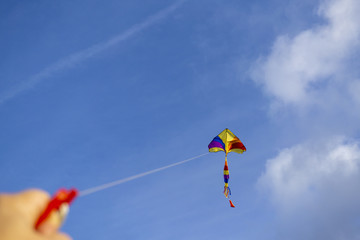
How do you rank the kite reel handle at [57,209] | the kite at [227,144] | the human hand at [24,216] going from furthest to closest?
the kite at [227,144]
the kite reel handle at [57,209]
the human hand at [24,216]

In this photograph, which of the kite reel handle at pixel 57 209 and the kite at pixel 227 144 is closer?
the kite reel handle at pixel 57 209

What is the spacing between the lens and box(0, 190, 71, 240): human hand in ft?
15.5

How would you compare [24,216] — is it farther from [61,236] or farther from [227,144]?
[227,144]

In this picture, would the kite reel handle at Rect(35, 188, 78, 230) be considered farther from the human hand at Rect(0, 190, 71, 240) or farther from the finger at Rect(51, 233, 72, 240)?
the finger at Rect(51, 233, 72, 240)

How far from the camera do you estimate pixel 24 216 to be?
5023mm

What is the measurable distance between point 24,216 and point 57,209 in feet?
1.68

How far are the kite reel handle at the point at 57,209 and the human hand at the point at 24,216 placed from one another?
0.07 m

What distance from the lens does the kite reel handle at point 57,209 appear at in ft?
17.1

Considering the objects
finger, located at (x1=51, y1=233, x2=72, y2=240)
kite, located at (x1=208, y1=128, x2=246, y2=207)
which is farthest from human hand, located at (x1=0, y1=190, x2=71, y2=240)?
kite, located at (x1=208, y1=128, x2=246, y2=207)

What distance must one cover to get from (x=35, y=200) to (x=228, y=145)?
99.9ft

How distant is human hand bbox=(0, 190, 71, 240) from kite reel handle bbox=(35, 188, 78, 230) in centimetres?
7

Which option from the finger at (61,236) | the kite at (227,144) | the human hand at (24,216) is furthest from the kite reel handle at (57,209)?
the kite at (227,144)

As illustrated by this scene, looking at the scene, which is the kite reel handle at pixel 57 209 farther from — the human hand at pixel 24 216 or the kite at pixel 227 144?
the kite at pixel 227 144

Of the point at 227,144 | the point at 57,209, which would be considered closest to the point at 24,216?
the point at 57,209
